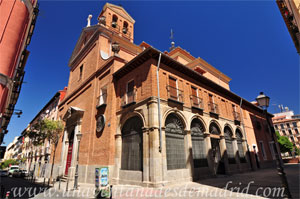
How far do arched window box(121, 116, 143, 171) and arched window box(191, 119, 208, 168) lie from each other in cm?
403

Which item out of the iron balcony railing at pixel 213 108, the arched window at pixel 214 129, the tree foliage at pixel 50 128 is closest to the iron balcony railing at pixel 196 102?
the iron balcony railing at pixel 213 108

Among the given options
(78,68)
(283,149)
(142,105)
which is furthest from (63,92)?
(283,149)

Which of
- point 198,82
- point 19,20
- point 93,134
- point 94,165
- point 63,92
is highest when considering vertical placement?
point 63,92

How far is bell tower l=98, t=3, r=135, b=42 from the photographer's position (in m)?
19.8

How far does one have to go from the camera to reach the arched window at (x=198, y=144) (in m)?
11.6

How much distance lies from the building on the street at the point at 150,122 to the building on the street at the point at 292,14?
6.46m

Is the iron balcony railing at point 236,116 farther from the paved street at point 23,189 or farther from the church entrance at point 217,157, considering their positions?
the paved street at point 23,189

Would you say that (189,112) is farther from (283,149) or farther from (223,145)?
(283,149)

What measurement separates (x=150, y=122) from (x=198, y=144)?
477 cm

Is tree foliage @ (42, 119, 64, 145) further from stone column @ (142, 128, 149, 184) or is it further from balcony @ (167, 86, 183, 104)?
balcony @ (167, 86, 183, 104)

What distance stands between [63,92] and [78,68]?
29.8 feet

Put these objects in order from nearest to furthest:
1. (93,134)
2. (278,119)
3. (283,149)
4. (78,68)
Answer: (93,134) → (78,68) → (283,149) → (278,119)

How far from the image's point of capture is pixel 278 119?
7138 cm

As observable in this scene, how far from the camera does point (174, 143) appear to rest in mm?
10555
